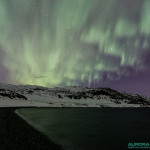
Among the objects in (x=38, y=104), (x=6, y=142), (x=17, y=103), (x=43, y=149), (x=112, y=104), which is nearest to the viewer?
(x=43, y=149)

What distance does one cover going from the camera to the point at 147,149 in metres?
22.1

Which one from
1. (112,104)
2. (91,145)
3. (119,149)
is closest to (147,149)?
(119,149)

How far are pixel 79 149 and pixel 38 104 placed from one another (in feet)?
403

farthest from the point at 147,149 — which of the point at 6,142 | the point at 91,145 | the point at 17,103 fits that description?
the point at 17,103

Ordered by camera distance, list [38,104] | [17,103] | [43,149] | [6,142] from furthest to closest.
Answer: [38,104] < [17,103] < [6,142] < [43,149]

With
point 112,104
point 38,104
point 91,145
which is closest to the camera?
point 91,145

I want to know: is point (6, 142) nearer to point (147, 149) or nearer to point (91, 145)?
point (91, 145)

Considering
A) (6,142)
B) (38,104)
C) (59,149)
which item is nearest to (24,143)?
(6,142)

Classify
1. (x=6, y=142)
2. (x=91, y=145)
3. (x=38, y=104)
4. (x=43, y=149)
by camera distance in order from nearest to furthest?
1. (x=43, y=149)
2. (x=6, y=142)
3. (x=91, y=145)
4. (x=38, y=104)

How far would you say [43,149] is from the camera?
19438mm

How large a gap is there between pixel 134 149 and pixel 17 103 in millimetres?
114237

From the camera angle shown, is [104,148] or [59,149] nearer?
[59,149]

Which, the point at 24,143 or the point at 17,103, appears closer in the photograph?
the point at 24,143

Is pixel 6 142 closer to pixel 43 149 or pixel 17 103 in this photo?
pixel 43 149
